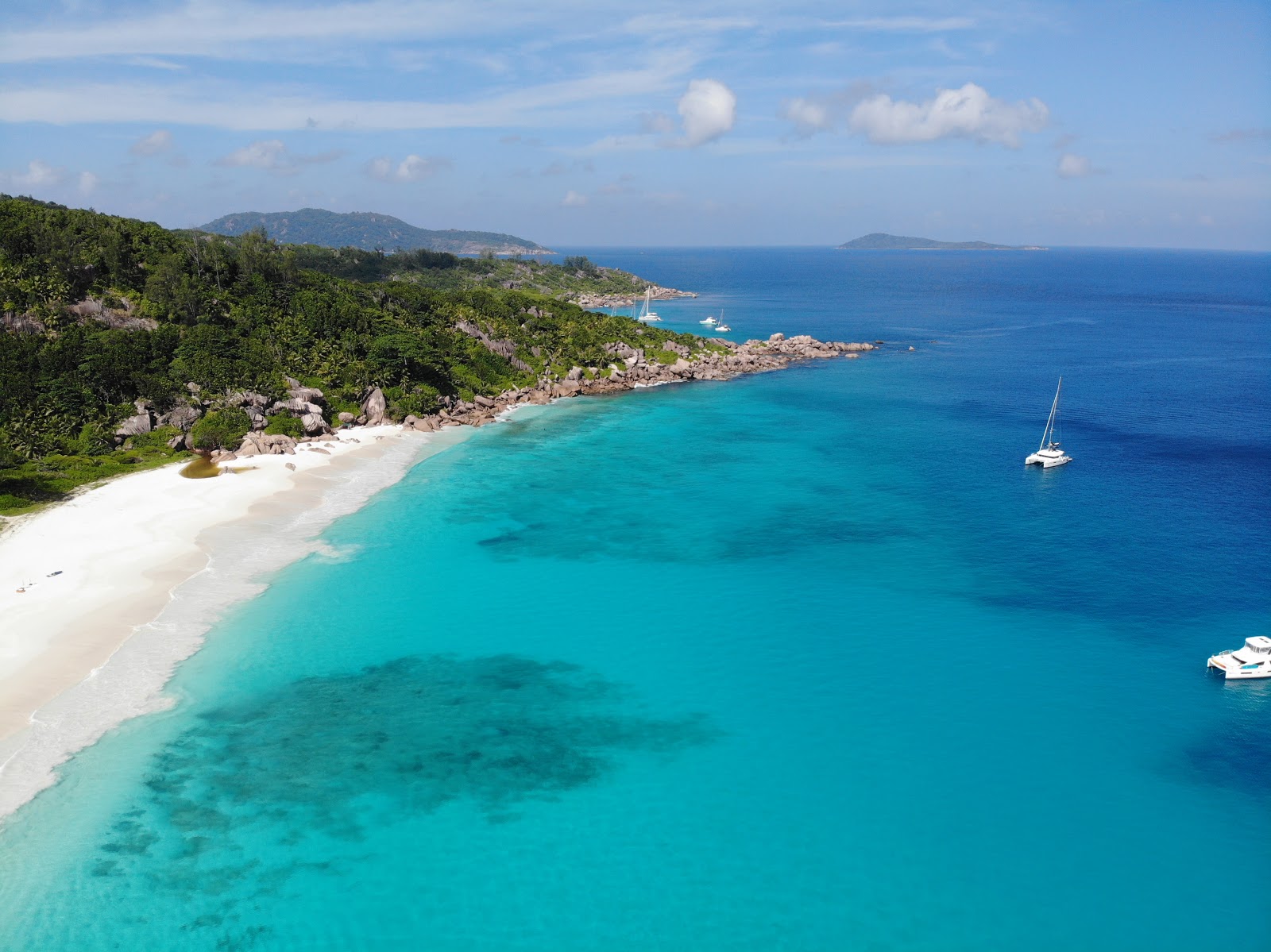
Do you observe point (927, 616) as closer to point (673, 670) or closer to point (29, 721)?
point (673, 670)

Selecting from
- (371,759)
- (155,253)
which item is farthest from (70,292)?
(371,759)

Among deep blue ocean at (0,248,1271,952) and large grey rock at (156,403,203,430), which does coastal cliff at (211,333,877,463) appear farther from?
deep blue ocean at (0,248,1271,952)

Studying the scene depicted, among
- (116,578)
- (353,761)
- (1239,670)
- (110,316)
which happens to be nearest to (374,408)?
(110,316)

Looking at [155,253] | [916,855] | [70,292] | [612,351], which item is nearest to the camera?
[916,855]

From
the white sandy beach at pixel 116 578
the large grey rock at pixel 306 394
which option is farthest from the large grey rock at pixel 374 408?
the white sandy beach at pixel 116 578

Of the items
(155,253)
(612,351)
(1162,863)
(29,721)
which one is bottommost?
(1162,863)

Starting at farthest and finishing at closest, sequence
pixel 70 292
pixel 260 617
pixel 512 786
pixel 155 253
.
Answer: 1. pixel 155 253
2. pixel 70 292
3. pixel 260 617
4. pixel 512 786
